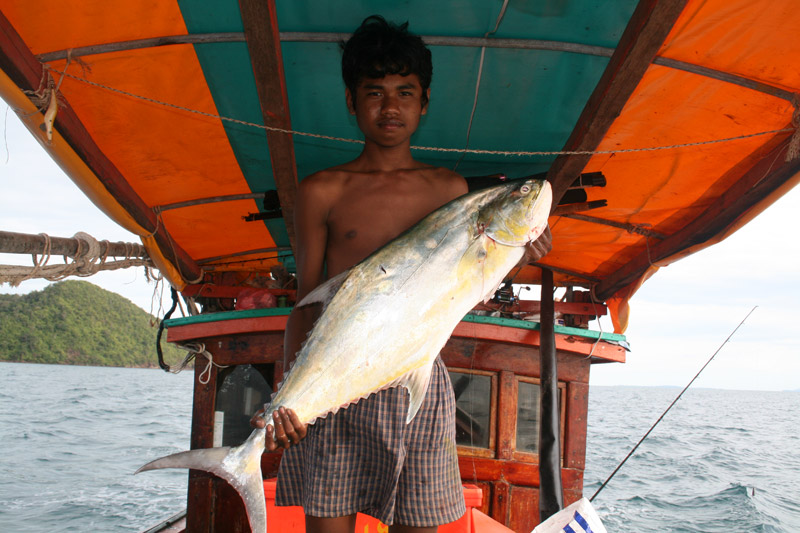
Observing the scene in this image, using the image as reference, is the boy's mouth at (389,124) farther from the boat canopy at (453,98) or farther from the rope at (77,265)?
the rope at (77,265)

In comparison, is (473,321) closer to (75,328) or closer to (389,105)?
(389,105)

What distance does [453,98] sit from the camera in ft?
11.1

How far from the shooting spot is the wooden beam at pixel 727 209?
11.4 feet

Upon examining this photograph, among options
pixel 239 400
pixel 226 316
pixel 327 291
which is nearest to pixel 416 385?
pixel 327 291

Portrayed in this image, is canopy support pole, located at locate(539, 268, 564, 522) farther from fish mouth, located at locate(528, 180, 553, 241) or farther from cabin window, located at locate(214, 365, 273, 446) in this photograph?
fish mouth, located at locate(528, 180, 553, 241)

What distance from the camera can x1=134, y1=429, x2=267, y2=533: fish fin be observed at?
5.42 feet

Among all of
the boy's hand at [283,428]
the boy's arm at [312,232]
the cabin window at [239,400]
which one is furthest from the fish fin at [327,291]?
the cabin window at [239,400]

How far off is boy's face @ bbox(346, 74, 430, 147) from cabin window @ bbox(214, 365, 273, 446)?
375cm

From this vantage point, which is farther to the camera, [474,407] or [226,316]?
[226,316]

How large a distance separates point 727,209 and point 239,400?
456 cm

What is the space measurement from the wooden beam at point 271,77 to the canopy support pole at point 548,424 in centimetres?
264

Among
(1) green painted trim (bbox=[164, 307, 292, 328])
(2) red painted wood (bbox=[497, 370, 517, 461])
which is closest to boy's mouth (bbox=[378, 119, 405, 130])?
(1) green painted trim (bbox=[164, 307, 292, 328])

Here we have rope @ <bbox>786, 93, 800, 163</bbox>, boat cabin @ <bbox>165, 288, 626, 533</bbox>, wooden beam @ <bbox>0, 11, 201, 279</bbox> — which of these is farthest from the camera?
boat cabin @ <bbox>165, 288, 626, 533</bbox>

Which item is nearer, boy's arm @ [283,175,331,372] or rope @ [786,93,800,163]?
boy's arm @ [283,175,331,372]
